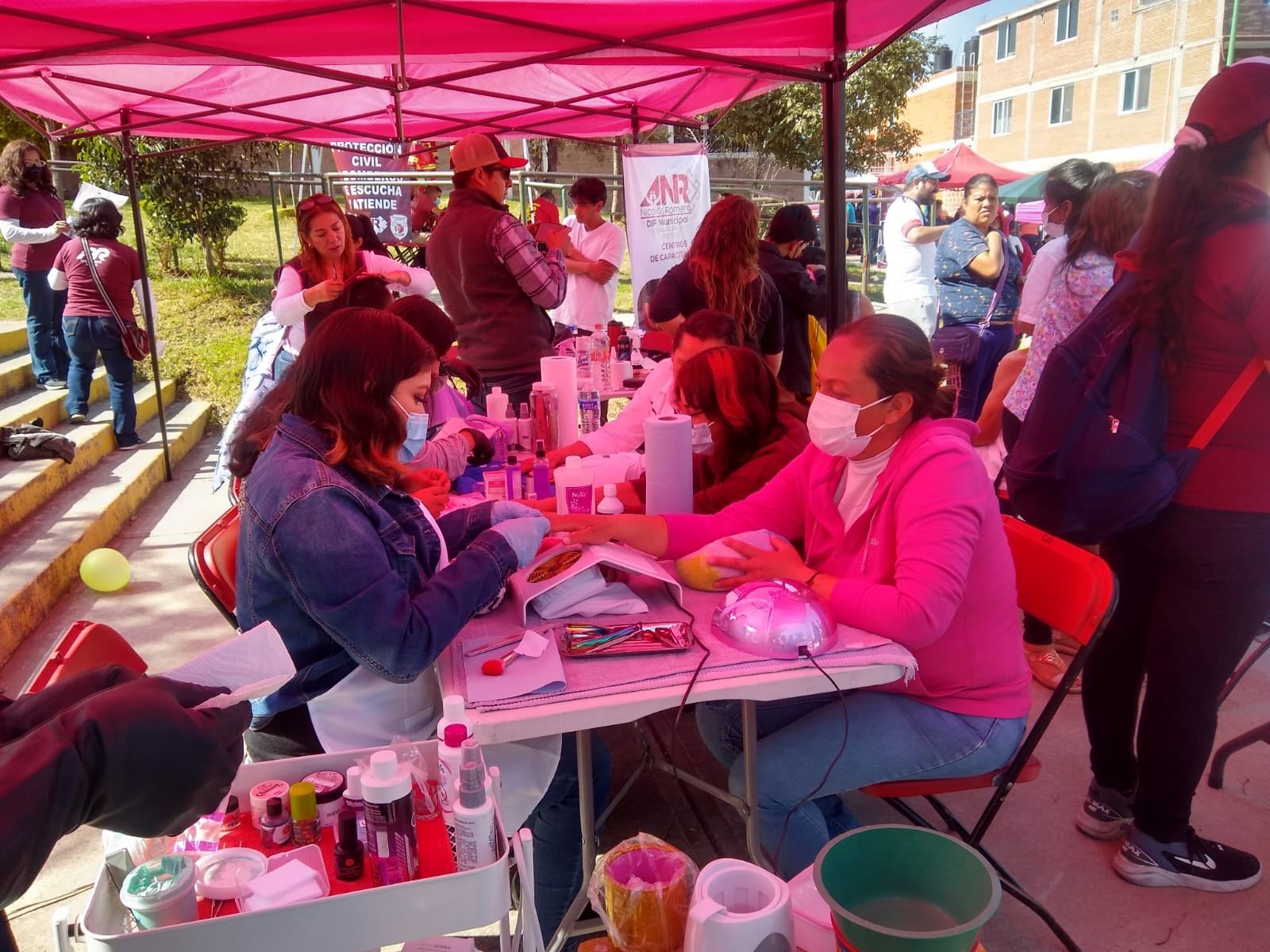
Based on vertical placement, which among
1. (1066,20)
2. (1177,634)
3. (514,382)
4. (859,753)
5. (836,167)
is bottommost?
(859,753)

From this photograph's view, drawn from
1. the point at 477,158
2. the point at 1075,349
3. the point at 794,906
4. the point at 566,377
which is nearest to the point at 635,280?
the point at 477,158

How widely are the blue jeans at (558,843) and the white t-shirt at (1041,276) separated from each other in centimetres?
311

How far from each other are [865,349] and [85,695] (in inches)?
61.2

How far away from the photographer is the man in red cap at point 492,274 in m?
4.09

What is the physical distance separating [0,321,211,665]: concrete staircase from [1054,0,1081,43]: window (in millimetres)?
30795

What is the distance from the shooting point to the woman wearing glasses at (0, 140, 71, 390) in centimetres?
654

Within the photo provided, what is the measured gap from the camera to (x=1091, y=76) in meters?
28.4

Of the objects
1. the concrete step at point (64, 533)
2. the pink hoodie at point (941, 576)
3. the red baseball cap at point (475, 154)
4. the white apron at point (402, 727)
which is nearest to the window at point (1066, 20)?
the concrete step at point (64, 533)

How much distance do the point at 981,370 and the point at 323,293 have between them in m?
3.99

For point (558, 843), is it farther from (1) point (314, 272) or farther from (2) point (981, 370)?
(2) point (981, 370)

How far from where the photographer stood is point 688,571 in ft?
6.98

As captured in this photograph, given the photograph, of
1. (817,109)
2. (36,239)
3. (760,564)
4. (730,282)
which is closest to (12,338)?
(36,239)

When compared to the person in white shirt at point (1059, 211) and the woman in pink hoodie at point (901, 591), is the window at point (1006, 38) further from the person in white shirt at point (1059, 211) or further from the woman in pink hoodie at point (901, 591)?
the woman in pink hoodie at point (901, 591)

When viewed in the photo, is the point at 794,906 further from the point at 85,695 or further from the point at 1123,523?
the point at 1123,523
